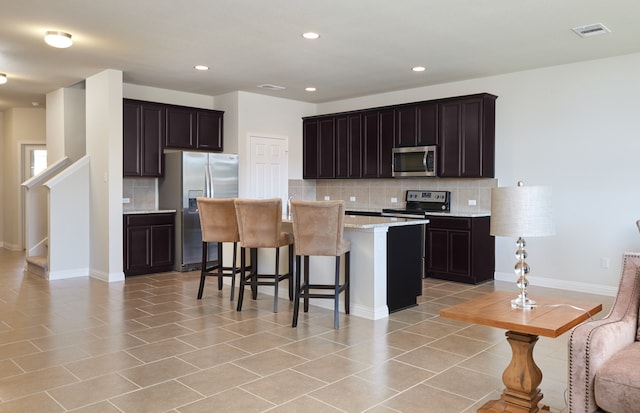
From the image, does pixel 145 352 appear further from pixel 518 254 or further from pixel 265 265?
pixel 518 254

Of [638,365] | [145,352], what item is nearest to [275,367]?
[145,352]

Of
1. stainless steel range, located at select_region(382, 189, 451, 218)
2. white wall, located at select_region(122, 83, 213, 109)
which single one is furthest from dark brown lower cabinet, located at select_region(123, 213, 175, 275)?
stainless steel range, located at select_region(382, 189, 451, 218)

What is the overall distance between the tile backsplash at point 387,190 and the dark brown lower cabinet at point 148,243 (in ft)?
7.92

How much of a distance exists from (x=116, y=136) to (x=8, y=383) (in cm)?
412

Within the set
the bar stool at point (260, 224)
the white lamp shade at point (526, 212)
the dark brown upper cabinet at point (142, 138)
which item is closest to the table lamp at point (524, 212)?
the white lamp shade at point (526, 212)

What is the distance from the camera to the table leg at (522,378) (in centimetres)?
247

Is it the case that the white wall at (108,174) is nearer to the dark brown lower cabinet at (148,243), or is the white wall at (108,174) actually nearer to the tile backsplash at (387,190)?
the dark brown lower cabinet at (148,243)

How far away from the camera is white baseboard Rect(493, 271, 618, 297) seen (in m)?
5.75

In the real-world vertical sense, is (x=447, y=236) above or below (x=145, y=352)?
above

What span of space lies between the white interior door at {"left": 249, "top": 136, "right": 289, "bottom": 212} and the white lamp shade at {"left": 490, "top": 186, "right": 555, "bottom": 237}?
19.2 ft

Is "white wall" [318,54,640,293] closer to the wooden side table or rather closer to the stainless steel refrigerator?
the wooden side table

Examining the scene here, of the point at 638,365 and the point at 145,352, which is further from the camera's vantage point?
the point at 145,352

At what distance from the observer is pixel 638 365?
2.06m

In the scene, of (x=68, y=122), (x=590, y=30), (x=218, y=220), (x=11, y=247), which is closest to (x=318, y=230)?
(x=218, y=220)
